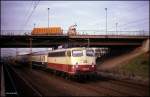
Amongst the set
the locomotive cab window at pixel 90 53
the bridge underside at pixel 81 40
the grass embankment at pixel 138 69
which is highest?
the bridge underside at pixel 81 40

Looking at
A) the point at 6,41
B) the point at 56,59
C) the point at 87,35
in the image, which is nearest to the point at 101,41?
the point at 87,35

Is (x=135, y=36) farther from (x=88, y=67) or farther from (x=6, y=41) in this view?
(x=88, y=67)

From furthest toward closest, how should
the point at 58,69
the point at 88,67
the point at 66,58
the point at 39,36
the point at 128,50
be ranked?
the point at 128,50 → the point at 39,36 → the point at 58,69 → the point at 66,58 → the point at 88,67

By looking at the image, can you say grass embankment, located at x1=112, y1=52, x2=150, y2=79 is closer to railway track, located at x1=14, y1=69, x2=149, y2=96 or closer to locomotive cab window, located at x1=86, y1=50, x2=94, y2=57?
locomotive cab window, located at x1=86, y1=50, x2=94, y2=57

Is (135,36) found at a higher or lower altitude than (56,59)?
higher

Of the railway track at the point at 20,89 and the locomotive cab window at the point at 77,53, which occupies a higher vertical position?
the locomotive cab window at the point at 77,53

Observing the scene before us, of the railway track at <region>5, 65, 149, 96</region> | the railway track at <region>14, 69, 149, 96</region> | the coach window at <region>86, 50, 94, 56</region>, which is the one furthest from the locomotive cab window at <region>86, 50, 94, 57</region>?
the railway track at <region>14, 69, 149, 96</region>

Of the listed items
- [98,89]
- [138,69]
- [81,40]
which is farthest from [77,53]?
[81,40]

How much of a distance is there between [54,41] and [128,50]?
1682cm

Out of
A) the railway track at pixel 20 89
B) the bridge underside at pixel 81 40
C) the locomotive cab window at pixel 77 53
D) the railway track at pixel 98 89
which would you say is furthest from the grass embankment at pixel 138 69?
the bridge underside at pixel 81 40

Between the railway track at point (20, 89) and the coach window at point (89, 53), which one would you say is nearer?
the railway track at point (20, 89)

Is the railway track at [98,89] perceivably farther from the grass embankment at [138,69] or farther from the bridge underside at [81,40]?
the bridge underside at [81,40]

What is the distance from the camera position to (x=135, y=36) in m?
65.2

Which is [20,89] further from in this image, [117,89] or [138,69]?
[138,69]
